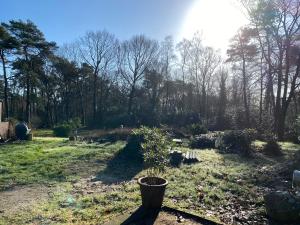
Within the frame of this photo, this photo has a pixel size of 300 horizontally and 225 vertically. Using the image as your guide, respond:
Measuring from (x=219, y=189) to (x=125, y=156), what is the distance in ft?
16.6

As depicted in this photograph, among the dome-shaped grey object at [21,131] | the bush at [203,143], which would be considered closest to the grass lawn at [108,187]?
the bush at [203,143]

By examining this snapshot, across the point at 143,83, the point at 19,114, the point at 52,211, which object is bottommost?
the point at 52,211

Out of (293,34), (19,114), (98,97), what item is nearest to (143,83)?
(98,97)

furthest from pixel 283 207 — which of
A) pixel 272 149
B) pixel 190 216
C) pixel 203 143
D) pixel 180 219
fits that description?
pixel 203 143

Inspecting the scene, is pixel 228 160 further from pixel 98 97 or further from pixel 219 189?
pixel 98 97

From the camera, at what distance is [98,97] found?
47031mm

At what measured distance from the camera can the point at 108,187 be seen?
7.80m

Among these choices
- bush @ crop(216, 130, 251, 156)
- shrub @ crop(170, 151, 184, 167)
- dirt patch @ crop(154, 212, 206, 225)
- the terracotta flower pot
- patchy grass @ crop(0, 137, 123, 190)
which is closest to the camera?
dirt patch @ crop(154, 212, 206, 225)

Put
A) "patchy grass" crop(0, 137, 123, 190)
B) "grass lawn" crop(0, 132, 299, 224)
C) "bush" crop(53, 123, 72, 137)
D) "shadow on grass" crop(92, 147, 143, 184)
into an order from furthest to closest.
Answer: "bush" crop(53, 123, 72, 137), "shadow on grass" crop(92, 147, 143, 184), "patchy grass" crop(0, 137, 123, 190), "grass lawn" crop(0, 132, 299, 224)

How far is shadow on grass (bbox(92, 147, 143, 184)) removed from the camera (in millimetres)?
8844

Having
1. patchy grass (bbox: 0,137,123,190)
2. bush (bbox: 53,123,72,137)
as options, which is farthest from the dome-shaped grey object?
patchy grass (bbox: 0,137,123,190)

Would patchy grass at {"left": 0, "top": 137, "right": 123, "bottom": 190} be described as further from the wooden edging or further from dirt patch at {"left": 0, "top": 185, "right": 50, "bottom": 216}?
the wooden edging

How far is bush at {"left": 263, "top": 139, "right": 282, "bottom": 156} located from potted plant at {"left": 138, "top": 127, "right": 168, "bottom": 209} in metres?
9.48

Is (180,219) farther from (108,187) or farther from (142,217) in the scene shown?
(108,187)
